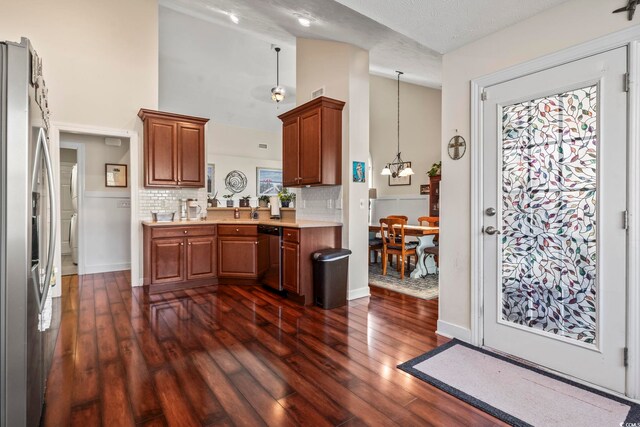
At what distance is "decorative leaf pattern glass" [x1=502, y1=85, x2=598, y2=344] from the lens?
209 centimetres

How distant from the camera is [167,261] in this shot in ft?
14.0

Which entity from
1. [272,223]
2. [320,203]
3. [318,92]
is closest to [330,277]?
[272,223]

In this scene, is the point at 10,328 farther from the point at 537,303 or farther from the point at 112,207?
the point at 112,207

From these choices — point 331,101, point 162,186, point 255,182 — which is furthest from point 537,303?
point 255,182

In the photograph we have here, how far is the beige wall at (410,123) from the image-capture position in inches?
297

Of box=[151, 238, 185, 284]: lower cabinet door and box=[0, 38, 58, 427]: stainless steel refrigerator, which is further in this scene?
box=[151, 238, 185, 284]: lower cabinet door

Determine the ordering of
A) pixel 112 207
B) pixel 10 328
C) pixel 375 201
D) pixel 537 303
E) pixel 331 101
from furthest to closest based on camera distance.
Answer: pixel 375 201, pixel 112 207, pixel 331 101, pixel 537 303, pixel 10 328

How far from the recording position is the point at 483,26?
2436mm

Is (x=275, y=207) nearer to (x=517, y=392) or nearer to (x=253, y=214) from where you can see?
(x=253, y=214)

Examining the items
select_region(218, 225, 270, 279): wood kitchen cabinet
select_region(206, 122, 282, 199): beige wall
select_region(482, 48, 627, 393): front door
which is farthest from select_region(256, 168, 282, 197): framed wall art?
select_region(482, 48, 627, 393): front door

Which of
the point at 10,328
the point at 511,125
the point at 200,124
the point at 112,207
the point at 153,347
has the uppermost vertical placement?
the point at 200,124

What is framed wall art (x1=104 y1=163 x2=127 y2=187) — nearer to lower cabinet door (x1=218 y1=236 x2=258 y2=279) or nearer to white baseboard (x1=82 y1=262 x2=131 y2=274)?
white baseboard (x1=82 y1=262 x2=131 y2=274)

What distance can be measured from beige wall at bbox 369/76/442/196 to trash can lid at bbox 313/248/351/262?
461cm

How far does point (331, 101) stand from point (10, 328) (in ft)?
11.3
